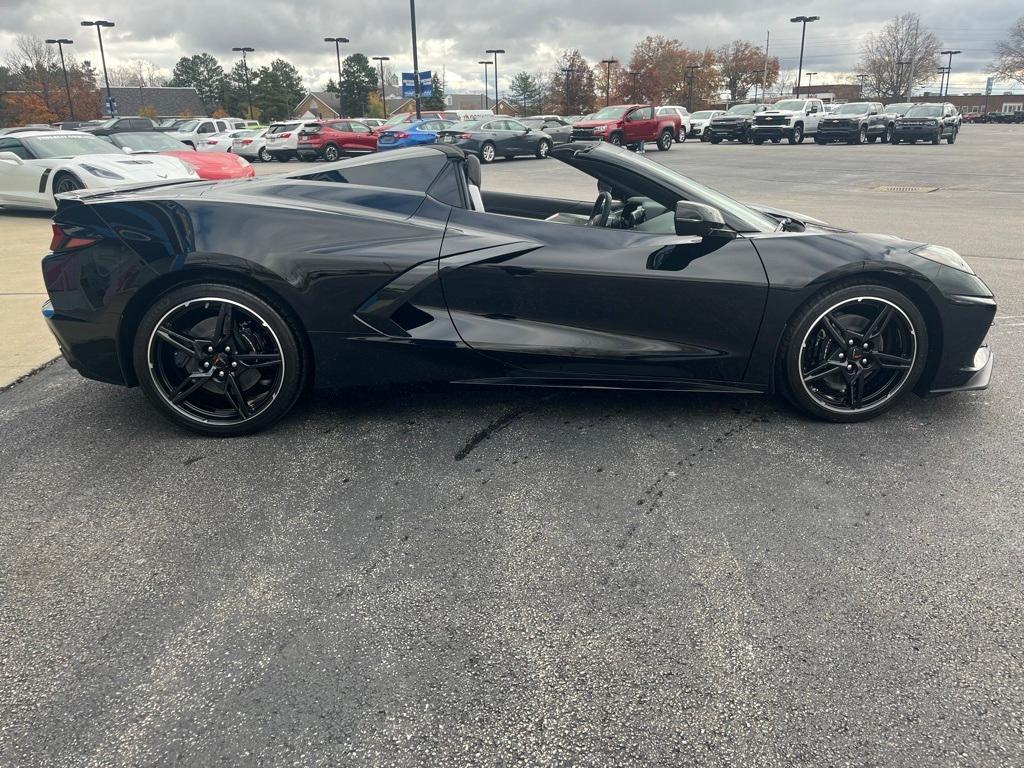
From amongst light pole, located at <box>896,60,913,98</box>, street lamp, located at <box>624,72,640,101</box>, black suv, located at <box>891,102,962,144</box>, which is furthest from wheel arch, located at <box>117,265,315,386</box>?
light pole, located at <box>896,60,913,98</box>

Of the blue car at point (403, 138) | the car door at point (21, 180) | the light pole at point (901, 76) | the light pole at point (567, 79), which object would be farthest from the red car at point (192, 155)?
the light pole at point (901, 76)

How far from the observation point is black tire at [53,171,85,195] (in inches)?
468

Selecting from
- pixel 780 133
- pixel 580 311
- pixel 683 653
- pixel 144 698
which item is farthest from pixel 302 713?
pixel 780 133

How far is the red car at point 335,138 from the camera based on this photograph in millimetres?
27828

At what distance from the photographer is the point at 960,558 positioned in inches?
101

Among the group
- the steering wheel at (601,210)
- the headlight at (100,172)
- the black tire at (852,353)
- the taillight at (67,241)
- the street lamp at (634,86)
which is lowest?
the black tire at (852,353)

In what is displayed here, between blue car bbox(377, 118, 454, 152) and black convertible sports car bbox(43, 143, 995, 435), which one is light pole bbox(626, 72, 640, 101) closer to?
blue car bbox(377, 118, 454, 152)

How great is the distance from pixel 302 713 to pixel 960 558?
6.91 ft

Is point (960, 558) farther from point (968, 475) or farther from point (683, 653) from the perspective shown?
point (683, 653)

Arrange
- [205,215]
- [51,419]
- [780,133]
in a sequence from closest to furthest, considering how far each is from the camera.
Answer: [205,215], [51,419], [780,133]

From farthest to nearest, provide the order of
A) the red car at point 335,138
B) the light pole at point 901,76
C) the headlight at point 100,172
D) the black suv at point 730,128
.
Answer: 1. the light pole at point 901,76
2. the black suv at point 730,128
3. the red car at point 335,138
4. the headlight at point 100,172

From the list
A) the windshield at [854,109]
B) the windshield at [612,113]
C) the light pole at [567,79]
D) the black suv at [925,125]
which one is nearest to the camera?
the windshield at [612,113]

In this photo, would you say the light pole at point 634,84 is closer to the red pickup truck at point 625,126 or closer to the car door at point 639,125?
the red pickup truck at point 625,126

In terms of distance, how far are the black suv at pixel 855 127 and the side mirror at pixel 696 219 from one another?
111 ft
